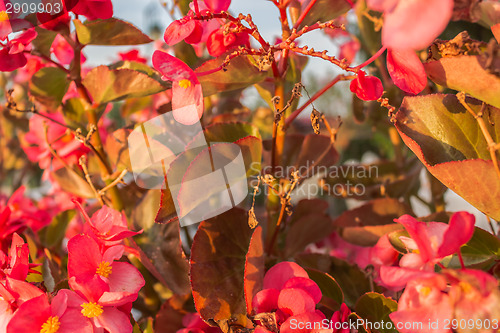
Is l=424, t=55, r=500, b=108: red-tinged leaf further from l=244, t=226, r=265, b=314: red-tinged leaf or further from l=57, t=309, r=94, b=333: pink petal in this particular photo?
l=57, t=309, r=94, b=333: pink petal

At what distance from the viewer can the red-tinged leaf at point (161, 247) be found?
393 millimetres

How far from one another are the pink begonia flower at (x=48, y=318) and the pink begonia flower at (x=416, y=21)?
261 mm

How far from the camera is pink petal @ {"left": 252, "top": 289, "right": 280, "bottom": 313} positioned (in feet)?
1.03

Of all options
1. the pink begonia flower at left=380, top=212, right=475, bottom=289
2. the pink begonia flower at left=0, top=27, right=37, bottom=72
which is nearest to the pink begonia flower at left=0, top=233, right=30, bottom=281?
the pink begonia flower at left=0, top=27, right=37, bottom=72

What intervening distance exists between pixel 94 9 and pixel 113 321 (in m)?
0.24

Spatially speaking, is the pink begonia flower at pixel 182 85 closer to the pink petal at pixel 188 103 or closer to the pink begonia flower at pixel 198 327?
the pink petal at pixel 188 103

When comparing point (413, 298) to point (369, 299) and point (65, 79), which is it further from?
point (65, 79)

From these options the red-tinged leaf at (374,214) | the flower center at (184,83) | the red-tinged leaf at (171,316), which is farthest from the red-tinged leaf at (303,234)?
the flower center at (184,83)

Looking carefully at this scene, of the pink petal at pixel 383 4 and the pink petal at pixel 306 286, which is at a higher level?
the pink petal at pixel 383 4

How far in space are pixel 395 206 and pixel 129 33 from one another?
32 cm

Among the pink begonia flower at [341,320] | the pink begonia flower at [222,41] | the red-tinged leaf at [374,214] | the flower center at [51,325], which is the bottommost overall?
the red-tinged leaf at [374,214]

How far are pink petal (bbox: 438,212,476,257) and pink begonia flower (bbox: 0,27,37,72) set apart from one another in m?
0.33

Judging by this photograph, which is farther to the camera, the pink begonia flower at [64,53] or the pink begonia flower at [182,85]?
the pink begonia flower at [64,53]

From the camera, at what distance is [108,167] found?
43 cm
